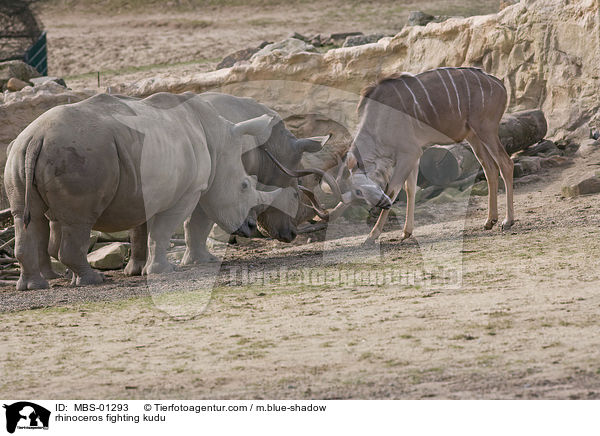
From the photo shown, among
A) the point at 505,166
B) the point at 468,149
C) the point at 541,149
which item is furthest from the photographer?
the point at 541,149

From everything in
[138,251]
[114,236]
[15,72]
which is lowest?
[15,72]

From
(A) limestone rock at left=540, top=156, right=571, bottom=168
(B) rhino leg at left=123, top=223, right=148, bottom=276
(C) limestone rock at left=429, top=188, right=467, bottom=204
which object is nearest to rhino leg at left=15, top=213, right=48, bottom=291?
(B) rhino leg at left=123, top=223, right=148, bottom=276

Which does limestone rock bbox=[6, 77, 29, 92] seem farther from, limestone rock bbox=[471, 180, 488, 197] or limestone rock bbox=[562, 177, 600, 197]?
limestone rock bbox=[562, 177, 600, 197]

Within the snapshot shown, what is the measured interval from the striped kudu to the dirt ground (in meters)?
0.69

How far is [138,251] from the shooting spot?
34.4 ft

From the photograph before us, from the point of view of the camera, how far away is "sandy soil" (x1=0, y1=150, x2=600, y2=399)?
5508mm

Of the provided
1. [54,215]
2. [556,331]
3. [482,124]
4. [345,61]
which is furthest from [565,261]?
[345,61]

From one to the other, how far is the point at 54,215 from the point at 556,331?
16.1 feet

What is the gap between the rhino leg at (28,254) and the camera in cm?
919

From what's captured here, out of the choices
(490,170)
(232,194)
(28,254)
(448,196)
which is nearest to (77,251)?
(28,254)

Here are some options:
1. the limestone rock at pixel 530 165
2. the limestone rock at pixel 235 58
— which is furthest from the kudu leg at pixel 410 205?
the limestone rock at pixel 235 58

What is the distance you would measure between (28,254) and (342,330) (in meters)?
3.84
